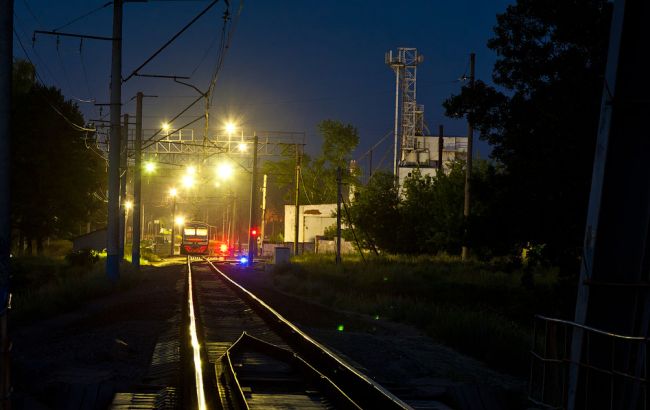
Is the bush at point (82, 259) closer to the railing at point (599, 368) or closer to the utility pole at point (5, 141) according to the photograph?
the utility pole at point (5, 141)

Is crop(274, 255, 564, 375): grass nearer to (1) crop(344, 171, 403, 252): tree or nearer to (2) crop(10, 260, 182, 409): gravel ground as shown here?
(2) crop(10, 260, 182, 409): gravel ground

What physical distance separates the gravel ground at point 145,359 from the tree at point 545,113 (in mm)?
5553

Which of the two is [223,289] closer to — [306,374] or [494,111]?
[494,111]

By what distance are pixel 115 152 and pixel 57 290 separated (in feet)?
18.8

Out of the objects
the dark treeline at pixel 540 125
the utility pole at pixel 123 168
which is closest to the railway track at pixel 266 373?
the dark treeline at pixel 540 125

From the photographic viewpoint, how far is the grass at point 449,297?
51.9 ft

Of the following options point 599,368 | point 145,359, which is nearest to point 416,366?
point 145,359

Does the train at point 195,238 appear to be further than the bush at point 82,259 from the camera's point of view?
Yes

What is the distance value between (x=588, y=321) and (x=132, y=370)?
6.75m

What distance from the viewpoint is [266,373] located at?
1115 centimetres

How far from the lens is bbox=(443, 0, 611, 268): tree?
70.5 ft

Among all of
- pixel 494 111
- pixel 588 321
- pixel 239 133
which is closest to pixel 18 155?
pixel 239 133

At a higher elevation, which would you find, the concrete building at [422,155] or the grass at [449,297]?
the concrete building at [422,155]

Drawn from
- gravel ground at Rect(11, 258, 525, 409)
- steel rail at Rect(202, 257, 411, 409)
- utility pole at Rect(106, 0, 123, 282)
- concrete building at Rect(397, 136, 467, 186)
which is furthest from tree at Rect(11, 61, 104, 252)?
steel rail at Rect(202, 257, 411, 409)
